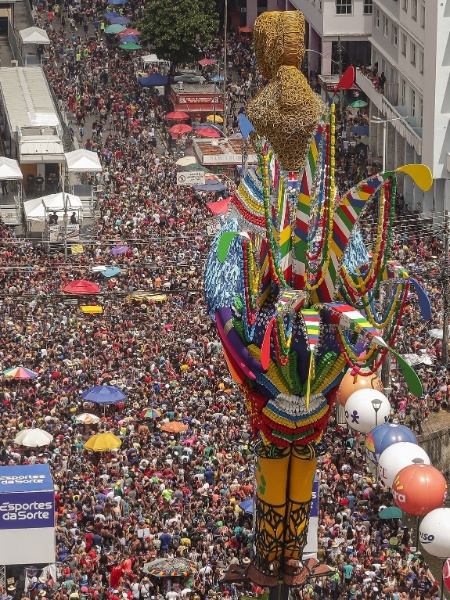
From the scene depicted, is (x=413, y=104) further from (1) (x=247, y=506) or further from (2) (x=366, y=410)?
(1) (x=247, y=506)

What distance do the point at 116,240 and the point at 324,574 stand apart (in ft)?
110

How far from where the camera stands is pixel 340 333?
143ft

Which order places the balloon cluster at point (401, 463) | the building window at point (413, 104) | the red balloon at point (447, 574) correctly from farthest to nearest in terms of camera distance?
the building window at point (413, 104) < the balloon cluster at point (401, 463) < the red balloon at point (447, 574)

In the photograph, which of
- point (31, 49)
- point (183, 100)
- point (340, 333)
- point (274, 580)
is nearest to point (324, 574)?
point (274, 580)

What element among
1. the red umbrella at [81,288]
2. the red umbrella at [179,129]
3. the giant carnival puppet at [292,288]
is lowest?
the red umbrella at [179,129]

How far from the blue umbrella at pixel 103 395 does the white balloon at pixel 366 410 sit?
7036mm

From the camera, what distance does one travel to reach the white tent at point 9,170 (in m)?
85.2

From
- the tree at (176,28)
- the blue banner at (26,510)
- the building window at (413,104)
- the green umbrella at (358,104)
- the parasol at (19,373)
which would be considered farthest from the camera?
the tree at (176,28)

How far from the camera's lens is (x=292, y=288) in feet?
143

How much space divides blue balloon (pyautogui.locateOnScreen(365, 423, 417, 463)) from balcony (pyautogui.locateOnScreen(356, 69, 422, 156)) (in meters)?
25.4

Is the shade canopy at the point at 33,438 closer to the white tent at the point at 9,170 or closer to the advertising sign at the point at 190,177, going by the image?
the advertising sign at the point at 190,177

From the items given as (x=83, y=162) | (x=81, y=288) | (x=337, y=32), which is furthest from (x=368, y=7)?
(x=81, y=288)

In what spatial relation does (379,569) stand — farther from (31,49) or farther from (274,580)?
(31,49)

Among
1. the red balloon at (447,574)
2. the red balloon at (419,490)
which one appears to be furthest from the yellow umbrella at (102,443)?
the red balloon at (447,574)
